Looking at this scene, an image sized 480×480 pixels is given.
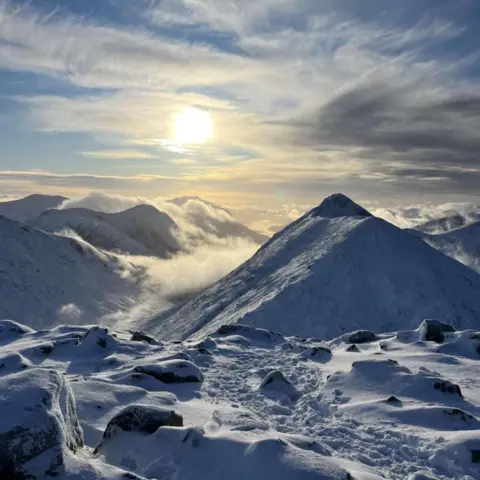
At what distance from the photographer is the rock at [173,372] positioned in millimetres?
21953

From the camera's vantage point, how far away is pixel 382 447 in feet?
51.3

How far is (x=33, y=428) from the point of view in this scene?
33.2ft

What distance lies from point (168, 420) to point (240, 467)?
3.05 meters

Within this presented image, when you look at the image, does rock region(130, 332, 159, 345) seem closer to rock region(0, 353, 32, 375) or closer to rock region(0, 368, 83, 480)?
rock region(0, 353, 32, 375)

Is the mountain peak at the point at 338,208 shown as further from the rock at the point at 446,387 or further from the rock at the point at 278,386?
the rock at the point at 446,387

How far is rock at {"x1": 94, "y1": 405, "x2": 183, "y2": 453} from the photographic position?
13.6 m

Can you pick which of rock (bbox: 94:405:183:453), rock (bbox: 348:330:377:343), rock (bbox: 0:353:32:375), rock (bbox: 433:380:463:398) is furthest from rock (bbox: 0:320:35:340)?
rock (bbox: 433:380:463:398)

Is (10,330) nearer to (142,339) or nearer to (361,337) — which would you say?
(142,339)

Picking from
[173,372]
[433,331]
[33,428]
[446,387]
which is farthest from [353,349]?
[33,428]

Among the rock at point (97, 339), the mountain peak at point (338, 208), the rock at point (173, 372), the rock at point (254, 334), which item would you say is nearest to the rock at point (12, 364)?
the rock at point (173, 372)

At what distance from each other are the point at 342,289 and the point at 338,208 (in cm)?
5699

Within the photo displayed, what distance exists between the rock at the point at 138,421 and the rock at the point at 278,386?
878cm

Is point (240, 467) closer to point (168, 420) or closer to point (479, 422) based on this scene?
point (168, 420)

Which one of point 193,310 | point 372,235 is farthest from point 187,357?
point 193,310
